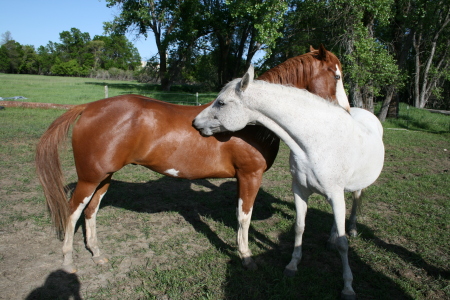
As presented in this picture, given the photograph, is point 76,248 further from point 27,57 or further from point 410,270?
point 27,57

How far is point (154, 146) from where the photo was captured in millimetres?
2900

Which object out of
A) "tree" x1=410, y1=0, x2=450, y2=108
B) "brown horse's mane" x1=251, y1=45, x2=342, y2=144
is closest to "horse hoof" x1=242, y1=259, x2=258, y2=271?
"brown horse's mane" x1=251, y1=45, x2=342, y2=144

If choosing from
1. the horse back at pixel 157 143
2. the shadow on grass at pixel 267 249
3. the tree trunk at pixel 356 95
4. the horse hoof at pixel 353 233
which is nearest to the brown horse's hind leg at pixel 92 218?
the horse back at pixel 157 143

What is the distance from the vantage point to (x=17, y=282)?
270 cm

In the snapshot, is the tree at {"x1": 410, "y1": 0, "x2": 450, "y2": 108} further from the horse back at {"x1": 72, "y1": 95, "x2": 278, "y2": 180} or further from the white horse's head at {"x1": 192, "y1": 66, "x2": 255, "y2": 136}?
the white horse's head at {"x1": 192, "y1": 66, "x2": 255, "y2": 136}

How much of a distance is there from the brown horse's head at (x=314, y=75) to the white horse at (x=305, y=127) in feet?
1.34

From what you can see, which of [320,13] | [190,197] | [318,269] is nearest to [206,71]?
[320,13]

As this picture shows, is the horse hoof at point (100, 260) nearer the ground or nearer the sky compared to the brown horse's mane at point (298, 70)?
nearer the ground

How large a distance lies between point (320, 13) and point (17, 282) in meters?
13.5

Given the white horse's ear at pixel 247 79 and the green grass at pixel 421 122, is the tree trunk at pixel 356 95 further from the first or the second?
the white horse's ear at pixel 247 79

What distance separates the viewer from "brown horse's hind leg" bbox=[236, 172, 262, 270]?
3090 millimetres

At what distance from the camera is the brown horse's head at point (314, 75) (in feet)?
9.91

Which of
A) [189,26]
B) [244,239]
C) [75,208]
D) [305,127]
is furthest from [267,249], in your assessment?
[189,26]

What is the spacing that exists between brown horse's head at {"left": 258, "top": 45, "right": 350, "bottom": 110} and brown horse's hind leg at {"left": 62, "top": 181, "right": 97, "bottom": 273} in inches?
81.7
